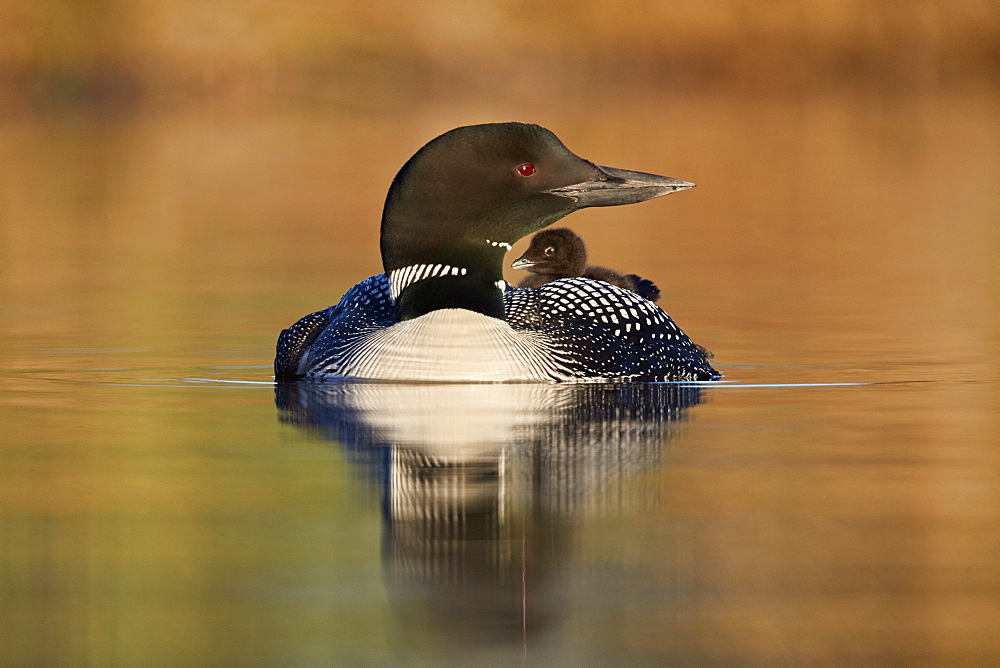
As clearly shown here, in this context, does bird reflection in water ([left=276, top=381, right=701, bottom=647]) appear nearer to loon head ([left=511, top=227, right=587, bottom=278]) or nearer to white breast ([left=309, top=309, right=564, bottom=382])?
white breast ([left=309, top=309, right=564, bottom=382])

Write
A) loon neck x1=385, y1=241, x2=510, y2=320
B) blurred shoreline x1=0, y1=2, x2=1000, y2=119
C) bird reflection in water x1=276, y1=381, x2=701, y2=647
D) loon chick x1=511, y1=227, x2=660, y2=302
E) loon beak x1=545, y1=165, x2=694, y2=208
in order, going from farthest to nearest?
blurred shoreline x1=0, y1=2, x2=1000, y2=119 → loon chick x1=511, y1=227, x2=660, y2=302 → loon beak x1=545, y1=165, x2=694, y2=208 → loon neck x1=385, y1=241, x2=510, y2=320 → bird reflection in water x1=276, y1=381, x2=701, y2=647

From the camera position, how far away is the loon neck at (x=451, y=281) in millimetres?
6492

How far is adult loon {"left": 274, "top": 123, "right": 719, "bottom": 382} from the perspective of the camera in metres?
6.44

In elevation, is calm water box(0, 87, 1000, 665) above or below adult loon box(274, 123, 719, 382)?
below

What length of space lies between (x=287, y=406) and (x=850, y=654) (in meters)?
3.26

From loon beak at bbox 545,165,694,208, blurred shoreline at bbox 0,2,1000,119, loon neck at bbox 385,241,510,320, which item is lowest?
loon neck at bbox 385,241,510,320

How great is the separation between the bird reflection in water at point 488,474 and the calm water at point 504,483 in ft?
0.04

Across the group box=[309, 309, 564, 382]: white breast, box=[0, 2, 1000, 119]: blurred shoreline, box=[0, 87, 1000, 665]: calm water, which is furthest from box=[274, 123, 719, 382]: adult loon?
box=[0, 2, 1000, 119]: blurred shoreline

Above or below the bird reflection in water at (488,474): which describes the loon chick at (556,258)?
above

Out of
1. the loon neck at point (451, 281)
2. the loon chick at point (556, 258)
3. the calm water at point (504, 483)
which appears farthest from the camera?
the loon chick at point (556, 258)

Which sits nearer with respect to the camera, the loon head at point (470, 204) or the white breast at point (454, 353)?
the white breast at point (454, 353)

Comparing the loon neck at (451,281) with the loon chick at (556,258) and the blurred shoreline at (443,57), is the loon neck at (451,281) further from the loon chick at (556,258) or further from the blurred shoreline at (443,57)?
the blurred shoreline at (443,57)

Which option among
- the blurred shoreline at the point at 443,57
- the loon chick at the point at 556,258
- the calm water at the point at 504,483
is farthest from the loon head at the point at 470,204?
the blurred shoreline at the point at 443,57

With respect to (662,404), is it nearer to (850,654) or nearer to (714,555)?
(714,555)
